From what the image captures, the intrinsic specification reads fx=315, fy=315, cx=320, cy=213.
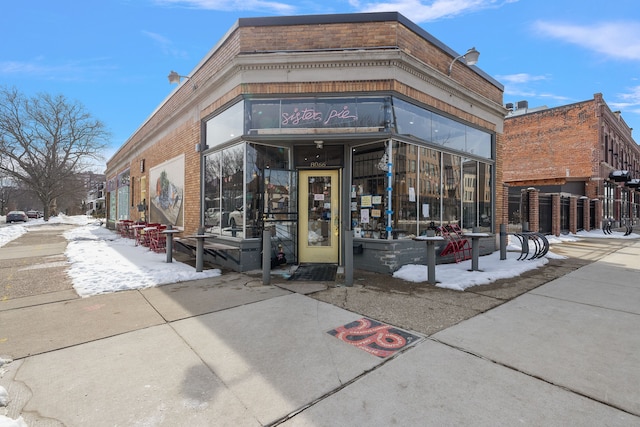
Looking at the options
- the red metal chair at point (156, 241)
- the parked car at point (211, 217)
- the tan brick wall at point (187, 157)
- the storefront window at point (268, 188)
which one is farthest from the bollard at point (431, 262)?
the red metal chair at point (156, 241)

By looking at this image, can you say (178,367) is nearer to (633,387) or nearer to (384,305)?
(384,305)

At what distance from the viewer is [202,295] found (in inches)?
215

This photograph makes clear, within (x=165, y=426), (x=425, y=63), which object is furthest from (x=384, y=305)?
(x=425, y=63)

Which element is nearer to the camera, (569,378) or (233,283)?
(569,378)

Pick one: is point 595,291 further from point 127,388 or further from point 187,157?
point 187,157

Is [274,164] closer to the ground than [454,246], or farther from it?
farther from it

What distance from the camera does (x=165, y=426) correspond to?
7.21ft

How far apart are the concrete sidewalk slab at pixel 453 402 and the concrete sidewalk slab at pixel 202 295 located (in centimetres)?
280

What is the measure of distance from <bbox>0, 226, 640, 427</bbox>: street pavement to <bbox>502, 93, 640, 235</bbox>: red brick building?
19466 millimetres

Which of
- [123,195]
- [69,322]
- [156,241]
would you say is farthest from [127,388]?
→ [123,195]

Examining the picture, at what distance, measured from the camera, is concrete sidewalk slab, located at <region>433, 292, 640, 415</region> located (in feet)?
9.02

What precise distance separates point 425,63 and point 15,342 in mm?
9169

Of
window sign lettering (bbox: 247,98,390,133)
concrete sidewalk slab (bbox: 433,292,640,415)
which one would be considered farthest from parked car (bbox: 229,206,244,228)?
concrete sidewalk slab (bbox: 433,292,640,415)

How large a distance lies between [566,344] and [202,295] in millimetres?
5173
